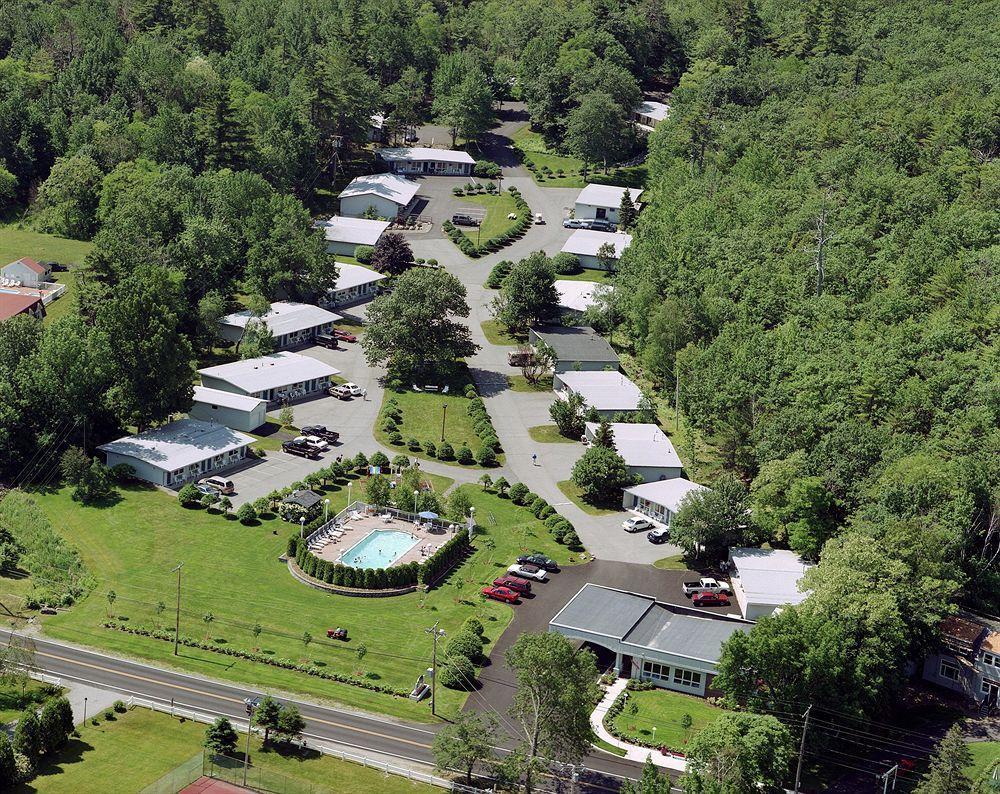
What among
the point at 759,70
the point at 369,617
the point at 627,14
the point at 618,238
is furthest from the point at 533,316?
the point at 627,14

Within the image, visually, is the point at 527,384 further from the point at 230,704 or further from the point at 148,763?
the point at 148,763

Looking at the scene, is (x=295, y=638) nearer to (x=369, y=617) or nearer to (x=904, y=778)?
(x=369, y=617)

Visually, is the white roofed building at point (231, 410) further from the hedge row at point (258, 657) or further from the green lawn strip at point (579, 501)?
the hedge row at point (258, 657)

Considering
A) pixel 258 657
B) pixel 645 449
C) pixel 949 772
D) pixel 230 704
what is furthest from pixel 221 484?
pixel 949 772

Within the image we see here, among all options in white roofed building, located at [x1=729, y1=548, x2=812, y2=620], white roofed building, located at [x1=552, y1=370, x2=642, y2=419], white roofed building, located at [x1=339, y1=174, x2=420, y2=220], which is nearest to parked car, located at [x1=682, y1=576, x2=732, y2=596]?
white roofed building, located at [x1=729, y1=548, x2=812, y2=620]

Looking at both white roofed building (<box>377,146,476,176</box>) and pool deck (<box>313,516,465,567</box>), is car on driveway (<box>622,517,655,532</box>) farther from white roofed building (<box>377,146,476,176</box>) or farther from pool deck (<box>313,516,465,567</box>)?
white roofed building (<box>377,146,476,176</box>)

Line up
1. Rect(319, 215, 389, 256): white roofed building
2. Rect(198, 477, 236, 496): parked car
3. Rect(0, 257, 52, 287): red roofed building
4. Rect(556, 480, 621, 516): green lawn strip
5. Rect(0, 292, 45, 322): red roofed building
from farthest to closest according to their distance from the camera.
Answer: Rect(319, 215, 389, 256): white roofed building
Rect(0, 257, 52, 287): red roofed building
Rect(0, 292, 45, 322): red roofed building
Rect(556, 480, 621, 516): green lawn strip
Rect(198, 477, 236, 496): parked car
